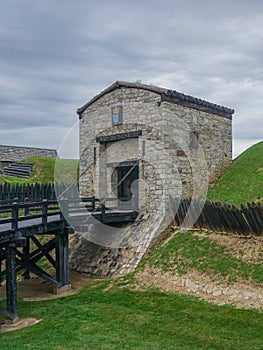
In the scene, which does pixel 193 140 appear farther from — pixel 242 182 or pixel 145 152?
pixel 242 182

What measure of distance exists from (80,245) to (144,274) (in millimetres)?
4539

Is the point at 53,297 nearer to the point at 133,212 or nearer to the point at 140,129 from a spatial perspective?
the point at 133,212

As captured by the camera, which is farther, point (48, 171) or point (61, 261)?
point (48, 171)

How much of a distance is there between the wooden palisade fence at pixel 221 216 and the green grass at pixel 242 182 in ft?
8.44

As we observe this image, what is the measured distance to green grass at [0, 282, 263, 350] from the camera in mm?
8039

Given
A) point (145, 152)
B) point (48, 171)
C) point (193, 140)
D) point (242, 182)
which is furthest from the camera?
point (48, 171)

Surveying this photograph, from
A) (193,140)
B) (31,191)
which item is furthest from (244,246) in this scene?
(31,191)

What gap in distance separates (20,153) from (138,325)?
25.2 m

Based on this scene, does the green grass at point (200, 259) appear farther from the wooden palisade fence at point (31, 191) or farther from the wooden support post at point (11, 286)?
the wooden palisade fence at point (31, 191)

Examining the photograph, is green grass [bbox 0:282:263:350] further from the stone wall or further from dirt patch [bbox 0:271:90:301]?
the stone wall

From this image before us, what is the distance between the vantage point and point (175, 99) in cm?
1627

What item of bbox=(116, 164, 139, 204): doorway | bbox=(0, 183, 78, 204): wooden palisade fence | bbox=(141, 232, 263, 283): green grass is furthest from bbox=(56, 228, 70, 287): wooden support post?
bbox=(0, 183, 78, 204): wooden palisade fence

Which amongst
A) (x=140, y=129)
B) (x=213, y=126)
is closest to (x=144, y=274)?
(x=140, y=129)

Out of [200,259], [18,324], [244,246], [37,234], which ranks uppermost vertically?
[37,234]
